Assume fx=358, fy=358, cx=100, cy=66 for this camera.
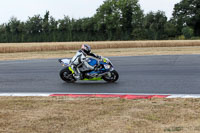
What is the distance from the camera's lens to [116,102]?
8.48m

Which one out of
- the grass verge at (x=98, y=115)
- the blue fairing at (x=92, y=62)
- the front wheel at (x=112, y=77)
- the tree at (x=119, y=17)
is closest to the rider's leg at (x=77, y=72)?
the blue fairing at (x=92, y=62)

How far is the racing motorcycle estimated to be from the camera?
11.6 m

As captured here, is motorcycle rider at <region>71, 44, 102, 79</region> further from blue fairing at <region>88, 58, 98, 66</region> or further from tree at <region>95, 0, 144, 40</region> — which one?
tree at <region>95, 0, 144, 40</region>

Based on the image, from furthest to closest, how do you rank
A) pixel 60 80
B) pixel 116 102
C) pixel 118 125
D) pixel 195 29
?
1. pixel 195 29
2. pixel 60 80
3. pixel 116 102
4. pixel 118 125

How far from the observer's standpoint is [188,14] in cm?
7388

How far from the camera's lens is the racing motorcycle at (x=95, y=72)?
11.6 m

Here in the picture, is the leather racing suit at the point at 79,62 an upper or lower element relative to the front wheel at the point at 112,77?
upper

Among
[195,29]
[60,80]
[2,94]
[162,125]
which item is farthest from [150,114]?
[195,29]

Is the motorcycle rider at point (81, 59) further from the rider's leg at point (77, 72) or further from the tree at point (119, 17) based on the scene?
the tree at point (119, 17)

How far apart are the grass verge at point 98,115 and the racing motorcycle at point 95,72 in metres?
2.70

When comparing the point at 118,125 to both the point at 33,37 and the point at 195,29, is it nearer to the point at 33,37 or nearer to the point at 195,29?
the point at 33,37

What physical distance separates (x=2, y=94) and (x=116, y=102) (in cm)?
355

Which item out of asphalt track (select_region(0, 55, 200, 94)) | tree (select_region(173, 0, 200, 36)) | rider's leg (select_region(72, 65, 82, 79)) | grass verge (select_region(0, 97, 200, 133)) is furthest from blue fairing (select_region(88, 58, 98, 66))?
tree (select_region(173, 0, 200, 36))

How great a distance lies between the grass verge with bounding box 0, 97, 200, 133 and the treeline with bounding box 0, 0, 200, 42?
53.5m
